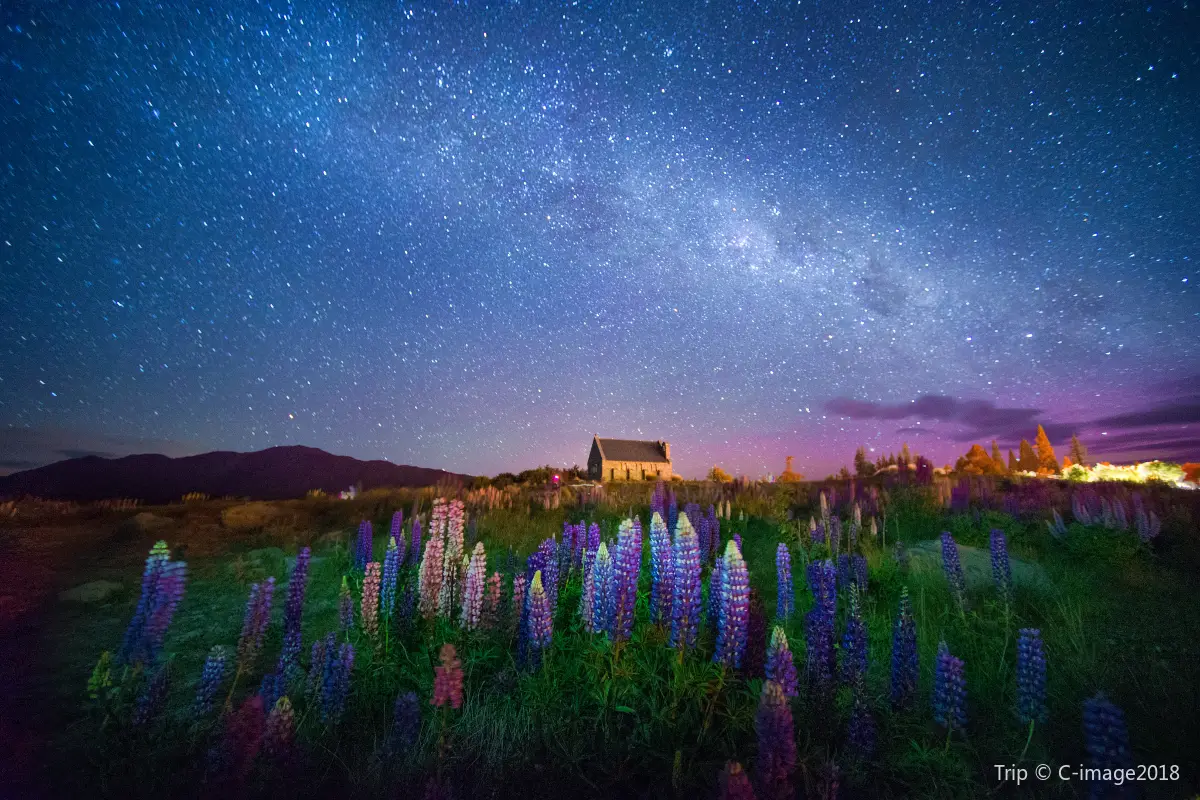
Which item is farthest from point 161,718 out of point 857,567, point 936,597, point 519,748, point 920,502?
point 920,502

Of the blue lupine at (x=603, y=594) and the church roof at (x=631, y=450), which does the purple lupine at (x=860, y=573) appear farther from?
the church roof at (x=631, y=450)

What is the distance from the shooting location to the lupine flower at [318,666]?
3.82 meters

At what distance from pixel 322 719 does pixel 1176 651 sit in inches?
294

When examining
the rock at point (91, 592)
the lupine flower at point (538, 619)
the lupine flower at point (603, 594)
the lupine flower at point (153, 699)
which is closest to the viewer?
the lupine flower at point (153, 699)

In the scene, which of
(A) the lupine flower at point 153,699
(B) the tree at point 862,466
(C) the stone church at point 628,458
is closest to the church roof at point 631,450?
(C) the stone church at point 628,458

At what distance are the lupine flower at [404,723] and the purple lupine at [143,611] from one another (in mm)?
2205

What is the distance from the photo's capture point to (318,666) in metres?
3.87

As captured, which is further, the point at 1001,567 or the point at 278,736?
the point at 1001,567

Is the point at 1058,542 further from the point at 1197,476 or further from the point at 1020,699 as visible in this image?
the point at 1197,476

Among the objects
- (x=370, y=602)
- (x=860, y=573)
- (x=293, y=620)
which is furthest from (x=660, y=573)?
(x=860, y=573)

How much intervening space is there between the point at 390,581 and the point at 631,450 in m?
60.9

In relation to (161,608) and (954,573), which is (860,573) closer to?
(954,573)

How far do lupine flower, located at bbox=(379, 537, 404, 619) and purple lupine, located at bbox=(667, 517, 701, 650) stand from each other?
2964 millimetres

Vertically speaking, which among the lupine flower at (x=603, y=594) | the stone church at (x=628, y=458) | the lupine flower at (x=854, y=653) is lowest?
the lupine flower at (x=854, y=653)
